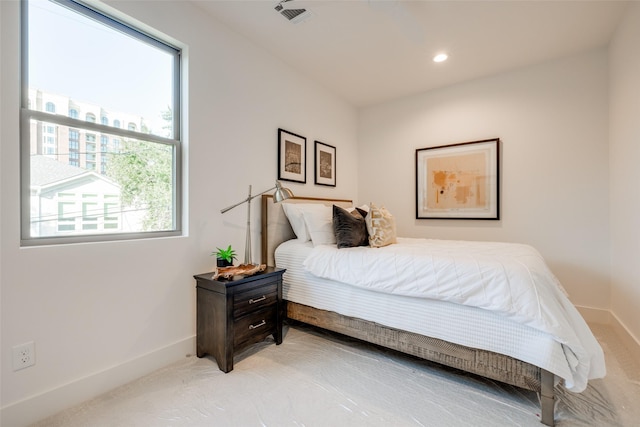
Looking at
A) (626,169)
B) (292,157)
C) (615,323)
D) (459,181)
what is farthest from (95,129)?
(615,323)

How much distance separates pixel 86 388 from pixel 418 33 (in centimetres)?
324

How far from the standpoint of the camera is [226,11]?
7.27 ft

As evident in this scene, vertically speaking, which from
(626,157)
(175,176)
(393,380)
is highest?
(626,157)

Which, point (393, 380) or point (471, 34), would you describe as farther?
point (471, 34)

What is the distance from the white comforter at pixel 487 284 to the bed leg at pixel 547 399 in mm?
77

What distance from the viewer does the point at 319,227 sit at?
2.57 m

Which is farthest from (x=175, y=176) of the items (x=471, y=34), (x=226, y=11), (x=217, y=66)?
(x=471, y=34)

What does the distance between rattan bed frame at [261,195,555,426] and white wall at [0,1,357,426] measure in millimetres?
176

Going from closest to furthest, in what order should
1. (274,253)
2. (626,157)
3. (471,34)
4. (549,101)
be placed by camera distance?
(626,157), (471,34), (274,253), (549,101)

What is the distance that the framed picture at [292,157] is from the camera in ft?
9.61

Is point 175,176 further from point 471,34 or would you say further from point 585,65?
point 585,65

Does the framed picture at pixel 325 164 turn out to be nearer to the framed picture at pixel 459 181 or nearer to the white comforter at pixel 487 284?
the framed picture at pixel 459 181

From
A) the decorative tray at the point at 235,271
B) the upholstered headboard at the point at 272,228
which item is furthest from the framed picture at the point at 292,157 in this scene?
the decorative tray at the point at 235,271

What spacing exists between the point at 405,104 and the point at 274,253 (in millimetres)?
2722
